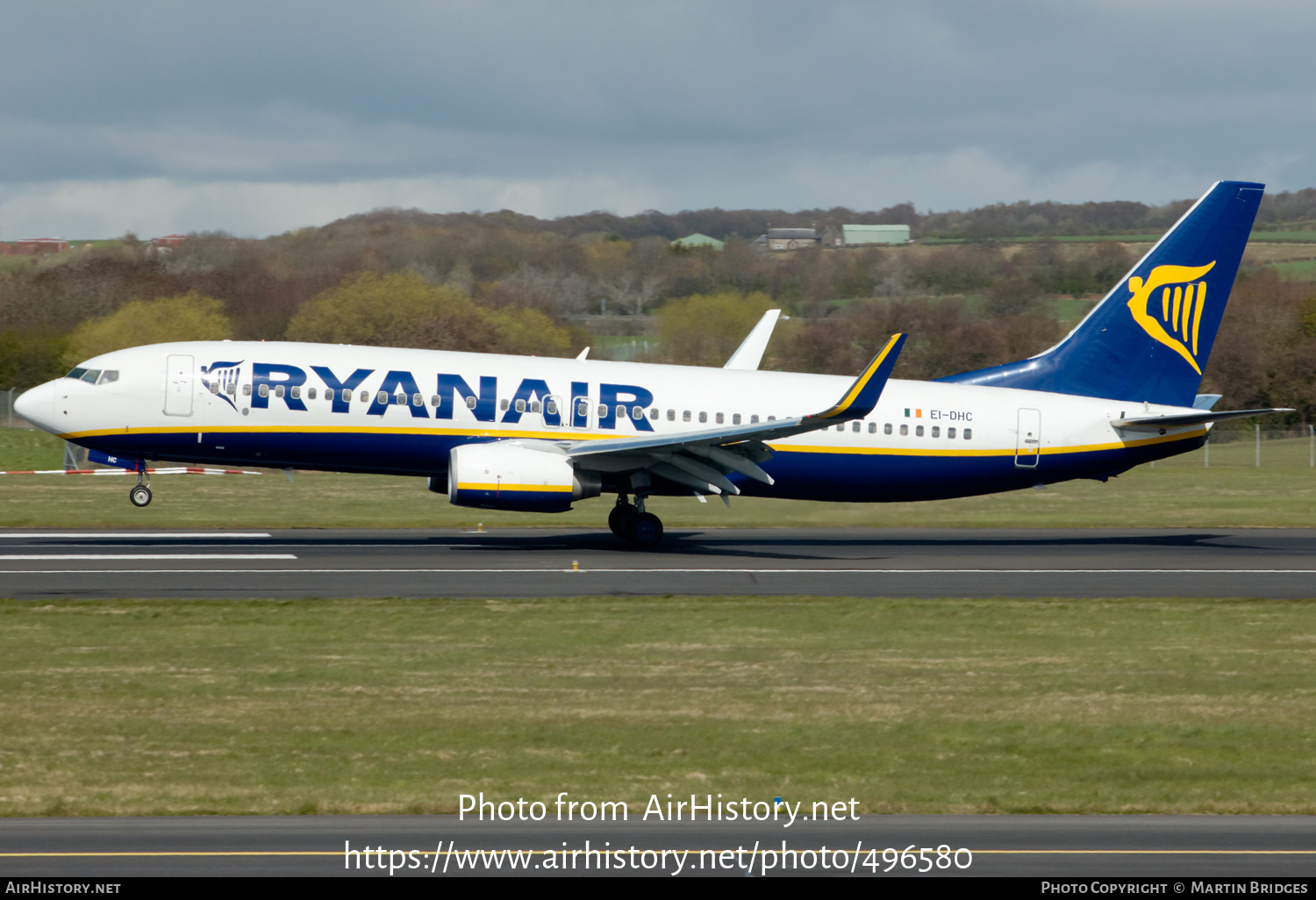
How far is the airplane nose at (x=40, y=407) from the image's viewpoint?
1100 inches

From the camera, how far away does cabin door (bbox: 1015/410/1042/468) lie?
31.0 m

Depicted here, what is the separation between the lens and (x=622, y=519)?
98.4ft

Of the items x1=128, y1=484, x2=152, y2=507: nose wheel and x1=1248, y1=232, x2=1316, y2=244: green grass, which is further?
x1=1248, y1=232, x2=1316, y2=244: green grass

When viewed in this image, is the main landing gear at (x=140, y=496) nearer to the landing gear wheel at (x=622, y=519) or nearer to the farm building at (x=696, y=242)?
the landing gear wheel at (x=622, y=519)

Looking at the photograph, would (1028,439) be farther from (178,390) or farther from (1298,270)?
(1298,270)

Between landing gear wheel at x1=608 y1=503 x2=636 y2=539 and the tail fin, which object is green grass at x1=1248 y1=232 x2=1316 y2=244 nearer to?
the tail fin

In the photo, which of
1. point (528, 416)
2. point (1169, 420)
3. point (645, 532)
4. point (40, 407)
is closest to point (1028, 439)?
point (1169, 420)

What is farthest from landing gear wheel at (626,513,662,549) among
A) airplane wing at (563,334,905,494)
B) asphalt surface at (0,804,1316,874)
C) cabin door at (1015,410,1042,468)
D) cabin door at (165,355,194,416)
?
asphalt surface at (0,804,1316,874)

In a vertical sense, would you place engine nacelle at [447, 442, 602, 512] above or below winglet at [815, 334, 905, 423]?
below

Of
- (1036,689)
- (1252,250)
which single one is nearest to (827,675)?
(1036,689)

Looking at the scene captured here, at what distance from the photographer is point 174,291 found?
85.8 m

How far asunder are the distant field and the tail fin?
5.76 m

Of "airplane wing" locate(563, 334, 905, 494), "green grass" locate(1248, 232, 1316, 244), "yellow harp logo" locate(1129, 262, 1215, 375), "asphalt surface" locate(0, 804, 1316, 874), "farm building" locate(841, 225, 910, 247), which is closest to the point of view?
"asphalt surface" locate(0, 804, 1316, 874)

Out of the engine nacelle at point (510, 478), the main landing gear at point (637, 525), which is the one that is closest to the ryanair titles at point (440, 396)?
the engine nacelle at point (510, 478)
